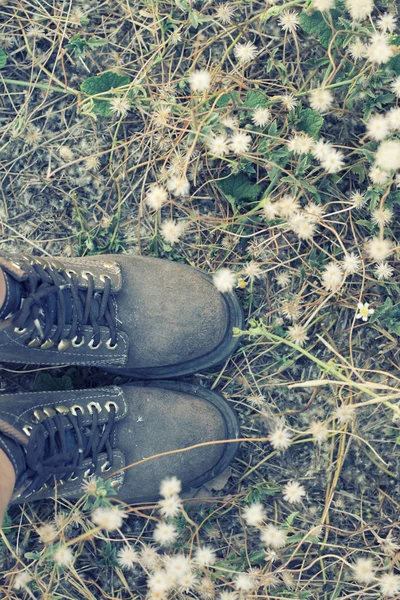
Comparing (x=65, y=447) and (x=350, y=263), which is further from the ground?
(x=350, y=263)

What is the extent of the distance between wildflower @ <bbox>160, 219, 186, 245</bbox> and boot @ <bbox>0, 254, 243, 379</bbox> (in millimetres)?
119

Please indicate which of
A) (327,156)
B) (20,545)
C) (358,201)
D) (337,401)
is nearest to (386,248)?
(358,201)

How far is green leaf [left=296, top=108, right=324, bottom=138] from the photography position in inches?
107

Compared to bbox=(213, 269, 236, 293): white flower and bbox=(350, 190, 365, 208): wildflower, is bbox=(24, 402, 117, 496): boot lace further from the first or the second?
bbox=(350, 190, 365, 208): wildflower

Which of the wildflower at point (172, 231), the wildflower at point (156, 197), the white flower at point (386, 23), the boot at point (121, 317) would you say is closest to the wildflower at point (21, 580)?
the boot at point (121, 317)

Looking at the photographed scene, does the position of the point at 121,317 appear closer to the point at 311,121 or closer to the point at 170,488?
the point at 170,488

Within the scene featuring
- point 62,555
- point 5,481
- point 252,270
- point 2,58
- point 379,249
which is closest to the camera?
point 5,481

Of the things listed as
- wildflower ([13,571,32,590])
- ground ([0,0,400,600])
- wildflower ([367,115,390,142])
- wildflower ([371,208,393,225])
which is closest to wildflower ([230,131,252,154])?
ground ([0,0,400,600])

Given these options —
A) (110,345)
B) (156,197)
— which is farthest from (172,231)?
(110,345)

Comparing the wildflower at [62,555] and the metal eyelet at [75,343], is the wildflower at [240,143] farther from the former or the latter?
the wildflower at [62,555]

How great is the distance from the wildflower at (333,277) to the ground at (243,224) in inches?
0.5

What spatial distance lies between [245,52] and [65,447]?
1.94 meters

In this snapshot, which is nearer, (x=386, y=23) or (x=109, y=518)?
(x=109, y=518)

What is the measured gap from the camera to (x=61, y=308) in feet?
8.11
